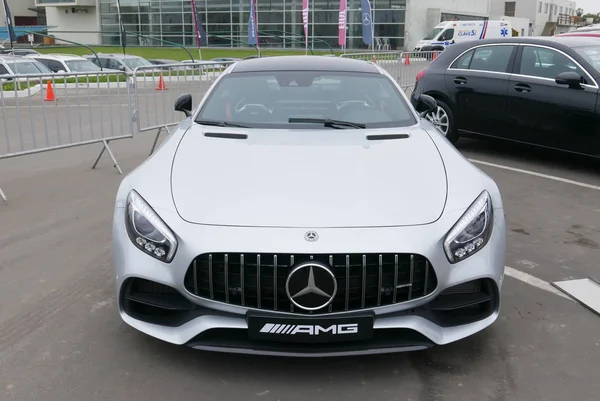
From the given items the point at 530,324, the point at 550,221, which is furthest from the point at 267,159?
the point at 550,221

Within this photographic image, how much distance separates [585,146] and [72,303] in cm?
568

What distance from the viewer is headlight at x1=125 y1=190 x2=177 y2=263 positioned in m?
2.76

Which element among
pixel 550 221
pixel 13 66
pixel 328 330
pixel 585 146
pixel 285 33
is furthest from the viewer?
pixel 285 33

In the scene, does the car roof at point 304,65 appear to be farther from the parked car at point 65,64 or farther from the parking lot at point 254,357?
the parked car at point 65,64

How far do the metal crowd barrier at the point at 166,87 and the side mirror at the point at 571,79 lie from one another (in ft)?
13.7

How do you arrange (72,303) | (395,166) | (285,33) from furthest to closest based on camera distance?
(285,33) < (72,303) < (395,166)

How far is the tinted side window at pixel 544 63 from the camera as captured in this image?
7023 mm

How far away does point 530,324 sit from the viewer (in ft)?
11.3

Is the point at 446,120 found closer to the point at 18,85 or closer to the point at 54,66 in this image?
the point at 18,85

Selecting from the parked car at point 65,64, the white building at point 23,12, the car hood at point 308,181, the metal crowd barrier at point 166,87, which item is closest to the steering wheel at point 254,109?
the car hood at point 308,181

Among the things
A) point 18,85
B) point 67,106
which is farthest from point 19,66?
point 67,106

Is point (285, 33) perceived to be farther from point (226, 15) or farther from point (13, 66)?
point (13, 66)

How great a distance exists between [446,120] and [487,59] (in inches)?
38.2

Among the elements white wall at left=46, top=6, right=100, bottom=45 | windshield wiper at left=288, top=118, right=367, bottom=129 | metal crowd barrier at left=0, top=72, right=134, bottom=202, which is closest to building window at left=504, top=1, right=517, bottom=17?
white wall at left=46, top=6, right=100, bottom=45
